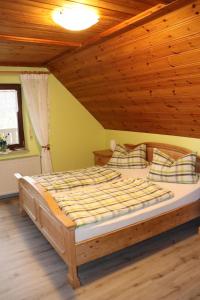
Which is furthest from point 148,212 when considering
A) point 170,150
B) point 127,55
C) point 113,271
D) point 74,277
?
point 127,55

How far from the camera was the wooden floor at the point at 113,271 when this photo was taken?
2127 millimetres

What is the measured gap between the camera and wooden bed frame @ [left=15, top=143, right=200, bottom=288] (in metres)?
2.18

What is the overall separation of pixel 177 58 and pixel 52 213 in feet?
6.13

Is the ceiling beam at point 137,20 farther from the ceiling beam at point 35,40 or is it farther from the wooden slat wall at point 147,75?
the ceiling beam at point 35,40

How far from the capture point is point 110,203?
8.44 ft

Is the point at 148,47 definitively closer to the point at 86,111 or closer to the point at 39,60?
the point at 39,60

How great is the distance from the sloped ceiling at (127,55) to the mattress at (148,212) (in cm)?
80

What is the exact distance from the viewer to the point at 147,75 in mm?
2928

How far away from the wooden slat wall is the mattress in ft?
2.65

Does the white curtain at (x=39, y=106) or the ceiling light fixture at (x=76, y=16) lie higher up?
the ceiling light fixture at (x=76, y=16)

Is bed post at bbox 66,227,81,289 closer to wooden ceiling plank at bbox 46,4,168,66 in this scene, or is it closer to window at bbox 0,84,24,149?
wooden ceiling plank at bbox 46,4,168,66

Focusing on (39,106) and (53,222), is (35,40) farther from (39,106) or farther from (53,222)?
(53,222)

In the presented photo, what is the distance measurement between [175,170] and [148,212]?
0.87 metres

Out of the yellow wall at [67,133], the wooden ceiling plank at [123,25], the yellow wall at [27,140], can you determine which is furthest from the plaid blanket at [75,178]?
the wooden ceiling plank at [123,25]
